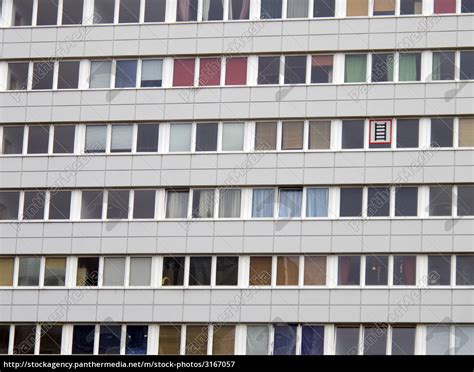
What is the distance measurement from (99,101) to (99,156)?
2414 millimetres

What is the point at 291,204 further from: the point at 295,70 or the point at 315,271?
the point at 295,70

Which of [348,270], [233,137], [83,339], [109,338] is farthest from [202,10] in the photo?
[83,339]

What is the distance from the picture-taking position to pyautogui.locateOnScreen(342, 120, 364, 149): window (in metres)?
61.3

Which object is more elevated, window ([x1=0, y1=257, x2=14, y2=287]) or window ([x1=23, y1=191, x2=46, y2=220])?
window ([x1=23, y1=191, x2=46, y2=220])

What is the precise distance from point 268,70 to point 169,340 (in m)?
12.0

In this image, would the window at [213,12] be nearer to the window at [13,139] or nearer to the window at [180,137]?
the window at [180,137]

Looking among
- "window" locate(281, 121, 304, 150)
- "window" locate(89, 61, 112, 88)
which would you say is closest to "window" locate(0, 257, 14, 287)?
"window" locate(89, 61, 112, 88)

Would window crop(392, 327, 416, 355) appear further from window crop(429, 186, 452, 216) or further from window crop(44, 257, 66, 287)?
window crop(44, 257, 66, 287)

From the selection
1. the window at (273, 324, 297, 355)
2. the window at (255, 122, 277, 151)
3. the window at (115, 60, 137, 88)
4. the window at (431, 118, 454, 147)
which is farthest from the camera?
the window at (115, 60, 137, 88)

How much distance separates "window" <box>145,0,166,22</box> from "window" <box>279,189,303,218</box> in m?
9.48

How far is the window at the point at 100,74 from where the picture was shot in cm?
6406

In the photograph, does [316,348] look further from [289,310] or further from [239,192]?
[239,192]

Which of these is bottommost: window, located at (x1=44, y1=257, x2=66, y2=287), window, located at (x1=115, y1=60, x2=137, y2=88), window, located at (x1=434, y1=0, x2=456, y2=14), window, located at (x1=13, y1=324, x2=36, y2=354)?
window, located at (x1=13, y1=324, x2=36, y2=354)
